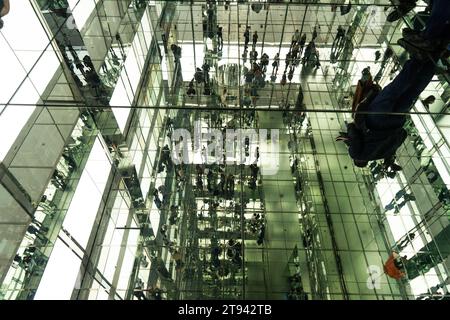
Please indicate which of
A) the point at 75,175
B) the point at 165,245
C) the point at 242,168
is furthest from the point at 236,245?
the point at 75,175

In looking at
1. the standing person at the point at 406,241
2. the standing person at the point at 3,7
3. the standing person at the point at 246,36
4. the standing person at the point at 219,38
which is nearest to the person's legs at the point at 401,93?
the standing person at the point at 406,241

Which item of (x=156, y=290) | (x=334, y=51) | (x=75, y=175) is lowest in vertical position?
(x=156, y=290)

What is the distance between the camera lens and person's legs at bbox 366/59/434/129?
2543mm

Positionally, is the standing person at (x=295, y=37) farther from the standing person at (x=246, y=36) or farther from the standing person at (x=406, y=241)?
the standing person at (x=406, y=241)

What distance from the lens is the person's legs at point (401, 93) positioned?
8.34 ft

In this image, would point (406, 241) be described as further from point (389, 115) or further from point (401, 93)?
point (401, 93)

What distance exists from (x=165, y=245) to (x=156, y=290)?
2.55 ft

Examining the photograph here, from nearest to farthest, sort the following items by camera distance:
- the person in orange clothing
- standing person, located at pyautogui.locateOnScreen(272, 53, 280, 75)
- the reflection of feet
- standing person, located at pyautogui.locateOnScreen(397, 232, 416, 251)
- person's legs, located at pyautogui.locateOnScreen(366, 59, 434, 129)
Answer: the reflection of feet, person's legs, located at pyautogui.locateOnScreen(366, 59, 434, 129), the person in orange clothing, standing person, located at pyautogui.locateOnScreen(397, 232, 416, 251), standing person, located at pyautogui.locateOnScreen(272, 53, 280, 75)

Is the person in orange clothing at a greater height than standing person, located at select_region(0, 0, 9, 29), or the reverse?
standing person, located at select_region(0, 0, 9, 29)

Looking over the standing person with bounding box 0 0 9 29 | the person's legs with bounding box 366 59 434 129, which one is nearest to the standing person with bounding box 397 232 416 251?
the person's legs with bounding box 366 59 434 129

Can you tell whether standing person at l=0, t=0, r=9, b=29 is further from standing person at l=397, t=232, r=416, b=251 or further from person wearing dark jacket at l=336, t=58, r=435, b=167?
standing person at l=397, t=232, r=416, b=251

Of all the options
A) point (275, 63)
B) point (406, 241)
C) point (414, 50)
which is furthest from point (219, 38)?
point (414, 50)
